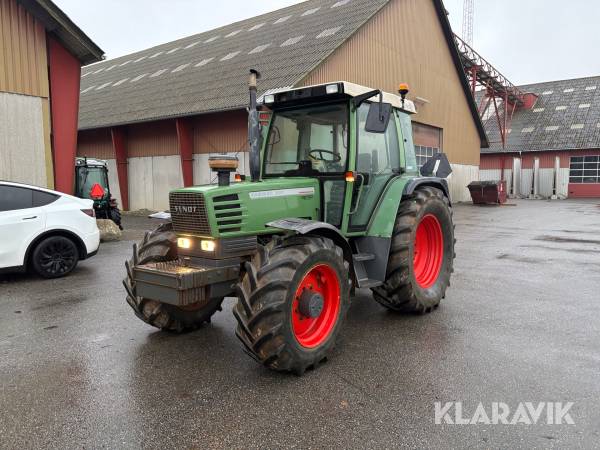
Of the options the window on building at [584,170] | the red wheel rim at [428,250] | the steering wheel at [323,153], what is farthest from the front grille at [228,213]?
the window on building at [584,170]

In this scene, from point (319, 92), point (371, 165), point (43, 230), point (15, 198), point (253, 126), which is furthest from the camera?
point (43, 230)

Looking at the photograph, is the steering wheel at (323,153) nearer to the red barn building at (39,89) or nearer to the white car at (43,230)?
the white car at (43,230)

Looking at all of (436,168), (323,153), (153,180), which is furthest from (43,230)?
(153,180)

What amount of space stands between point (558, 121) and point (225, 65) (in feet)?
83.2

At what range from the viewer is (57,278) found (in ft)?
24.5

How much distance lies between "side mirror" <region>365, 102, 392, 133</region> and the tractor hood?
832 millimetres

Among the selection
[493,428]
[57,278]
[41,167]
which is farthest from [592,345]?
[41,167]

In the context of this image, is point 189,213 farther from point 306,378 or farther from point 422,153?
point 422,153

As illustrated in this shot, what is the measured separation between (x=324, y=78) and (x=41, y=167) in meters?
8.84

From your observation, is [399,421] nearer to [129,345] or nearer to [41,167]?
[129,345]

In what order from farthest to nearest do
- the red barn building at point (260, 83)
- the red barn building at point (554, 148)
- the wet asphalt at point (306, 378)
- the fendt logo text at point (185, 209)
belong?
1. the red barn building at point (554, 148)
2. the red barn building at point (260, 83)
3. the fendt logo text at point (185, 209)
4. the wet asphalt at point (306, 378)

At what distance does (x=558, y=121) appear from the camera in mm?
33000

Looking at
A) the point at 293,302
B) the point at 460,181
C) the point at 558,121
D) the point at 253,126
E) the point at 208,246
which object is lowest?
the point at 293,302

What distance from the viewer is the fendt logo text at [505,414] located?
120 inches
